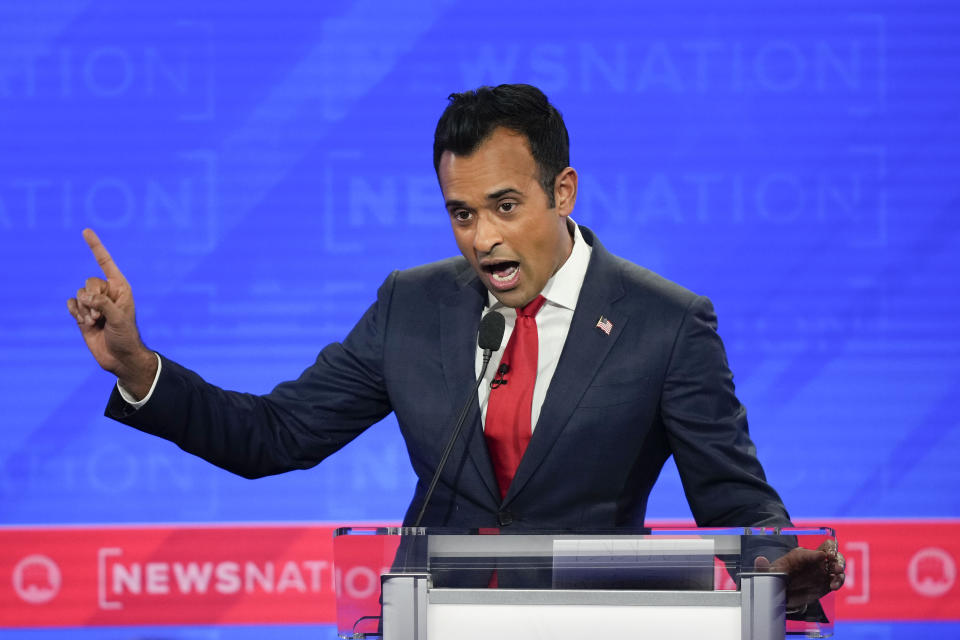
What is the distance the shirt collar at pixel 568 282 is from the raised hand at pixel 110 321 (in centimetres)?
69

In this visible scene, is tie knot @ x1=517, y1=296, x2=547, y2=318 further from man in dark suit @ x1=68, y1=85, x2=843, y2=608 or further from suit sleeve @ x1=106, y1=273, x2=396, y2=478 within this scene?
suit sleeve @ x1=106, y1=273, x2=396, y2=478

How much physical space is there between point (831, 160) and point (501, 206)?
5.71ft

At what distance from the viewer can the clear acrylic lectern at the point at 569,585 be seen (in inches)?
50.8

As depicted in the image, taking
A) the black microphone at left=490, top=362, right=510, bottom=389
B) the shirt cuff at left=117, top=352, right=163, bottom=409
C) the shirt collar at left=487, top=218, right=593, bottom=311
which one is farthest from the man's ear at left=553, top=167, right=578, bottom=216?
the shirt cuff at left=117, top=352, right=163, bottom=409

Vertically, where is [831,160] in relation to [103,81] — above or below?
below

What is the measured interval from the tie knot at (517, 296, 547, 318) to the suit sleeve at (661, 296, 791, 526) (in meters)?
0.27

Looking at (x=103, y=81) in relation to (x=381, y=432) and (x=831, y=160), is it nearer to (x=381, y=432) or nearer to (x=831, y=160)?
(x=381, y=432)

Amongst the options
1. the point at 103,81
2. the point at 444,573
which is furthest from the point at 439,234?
the point at 444,573

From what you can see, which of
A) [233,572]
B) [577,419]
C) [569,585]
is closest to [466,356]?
[577,419]

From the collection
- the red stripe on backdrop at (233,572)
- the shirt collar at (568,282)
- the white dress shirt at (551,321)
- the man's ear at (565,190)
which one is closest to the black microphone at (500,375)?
the white dress shirt at (551,321)

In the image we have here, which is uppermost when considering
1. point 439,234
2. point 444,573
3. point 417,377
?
point 439,234

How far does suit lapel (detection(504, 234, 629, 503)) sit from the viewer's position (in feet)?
6.59

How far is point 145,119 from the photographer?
3451 mm

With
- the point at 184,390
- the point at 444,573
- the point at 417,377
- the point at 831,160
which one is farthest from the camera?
the point at 831,160
